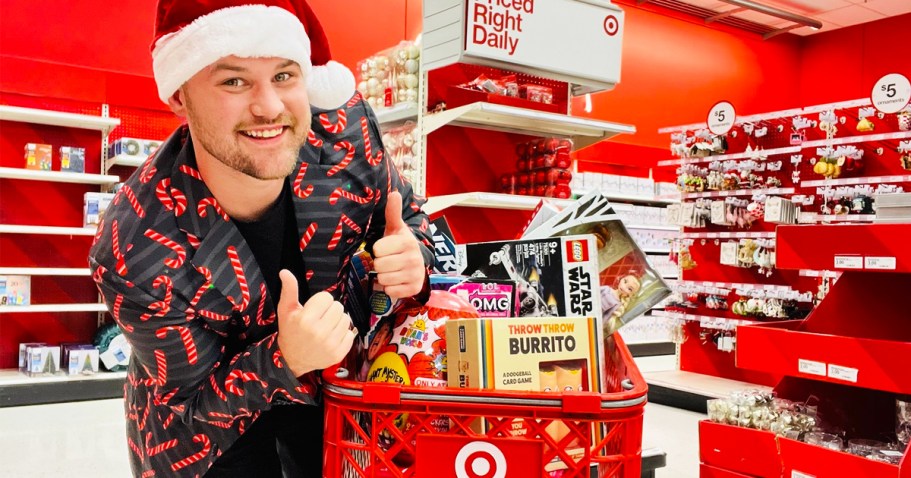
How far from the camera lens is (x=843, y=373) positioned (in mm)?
2080

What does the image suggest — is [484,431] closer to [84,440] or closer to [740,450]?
[740,450]

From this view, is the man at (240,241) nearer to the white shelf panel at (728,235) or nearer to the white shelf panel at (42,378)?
the white shelf panel at (42,378)

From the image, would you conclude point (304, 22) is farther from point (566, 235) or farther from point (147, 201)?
point (566, 235)

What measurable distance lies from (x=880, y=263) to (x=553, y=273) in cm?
122

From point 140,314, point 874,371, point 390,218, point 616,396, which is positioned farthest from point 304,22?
point 874,371

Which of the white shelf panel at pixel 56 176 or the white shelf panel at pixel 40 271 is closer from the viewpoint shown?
the white shelf panel at pixel 40 271

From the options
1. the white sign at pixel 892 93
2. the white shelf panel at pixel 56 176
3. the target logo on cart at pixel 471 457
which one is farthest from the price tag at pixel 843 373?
the white shelf panel at pixel 56 176

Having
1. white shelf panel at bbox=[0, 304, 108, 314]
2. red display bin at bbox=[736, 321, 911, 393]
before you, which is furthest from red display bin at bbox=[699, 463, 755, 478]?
white shelf panel at bbox=[0, 304, 108, 314]

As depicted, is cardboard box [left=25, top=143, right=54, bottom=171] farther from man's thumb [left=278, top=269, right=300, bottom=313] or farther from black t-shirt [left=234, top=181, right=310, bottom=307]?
man's thumb [left=278, top=269, right=300, bottom=313]

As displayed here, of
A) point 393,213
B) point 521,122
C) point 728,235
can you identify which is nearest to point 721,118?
point 728,235

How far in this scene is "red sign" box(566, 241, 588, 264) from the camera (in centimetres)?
127

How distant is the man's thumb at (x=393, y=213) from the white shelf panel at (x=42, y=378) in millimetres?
4757

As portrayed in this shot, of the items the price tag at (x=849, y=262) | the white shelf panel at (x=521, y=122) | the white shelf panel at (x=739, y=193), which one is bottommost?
the price tag at (x=849, y=262)

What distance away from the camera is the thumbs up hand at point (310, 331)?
3.24 ft
